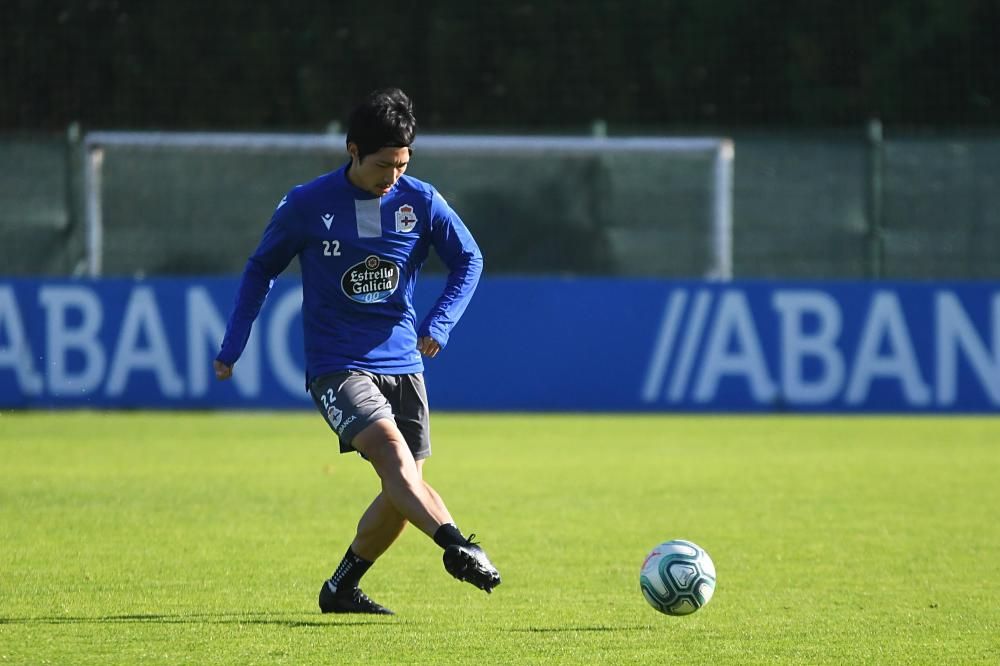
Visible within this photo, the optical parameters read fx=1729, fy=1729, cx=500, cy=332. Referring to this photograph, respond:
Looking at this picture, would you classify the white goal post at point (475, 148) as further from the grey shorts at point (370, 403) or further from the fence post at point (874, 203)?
the grey shorts at point (370, 403)

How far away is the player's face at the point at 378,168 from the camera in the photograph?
21.6 feet

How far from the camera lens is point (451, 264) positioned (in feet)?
23.2

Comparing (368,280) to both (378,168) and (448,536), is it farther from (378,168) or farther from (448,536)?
(448,536)

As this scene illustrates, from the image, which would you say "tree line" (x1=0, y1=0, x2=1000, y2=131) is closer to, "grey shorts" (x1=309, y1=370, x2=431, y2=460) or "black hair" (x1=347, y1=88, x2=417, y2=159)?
"grey shorts" (x1=309, y1=370, x2=431, y2=460)

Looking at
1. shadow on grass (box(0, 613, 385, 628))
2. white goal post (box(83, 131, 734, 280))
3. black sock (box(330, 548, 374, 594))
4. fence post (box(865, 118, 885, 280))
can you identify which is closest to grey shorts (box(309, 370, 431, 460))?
black sock (box(330, 548, 374, 594))

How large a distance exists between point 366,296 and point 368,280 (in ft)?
0.21

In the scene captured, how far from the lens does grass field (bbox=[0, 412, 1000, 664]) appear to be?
6.29m

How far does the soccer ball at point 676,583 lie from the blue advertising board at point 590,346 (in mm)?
10429

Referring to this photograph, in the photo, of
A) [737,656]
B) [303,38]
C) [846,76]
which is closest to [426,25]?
[303,38]

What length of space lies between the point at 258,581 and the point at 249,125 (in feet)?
55.2

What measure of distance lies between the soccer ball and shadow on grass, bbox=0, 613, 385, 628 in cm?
106

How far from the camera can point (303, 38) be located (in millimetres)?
23328

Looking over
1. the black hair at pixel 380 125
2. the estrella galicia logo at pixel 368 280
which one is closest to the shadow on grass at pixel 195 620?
the estrella galicia logo at pixel 368 280

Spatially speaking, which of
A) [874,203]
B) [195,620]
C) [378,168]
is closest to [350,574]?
Answer: [195,620]
